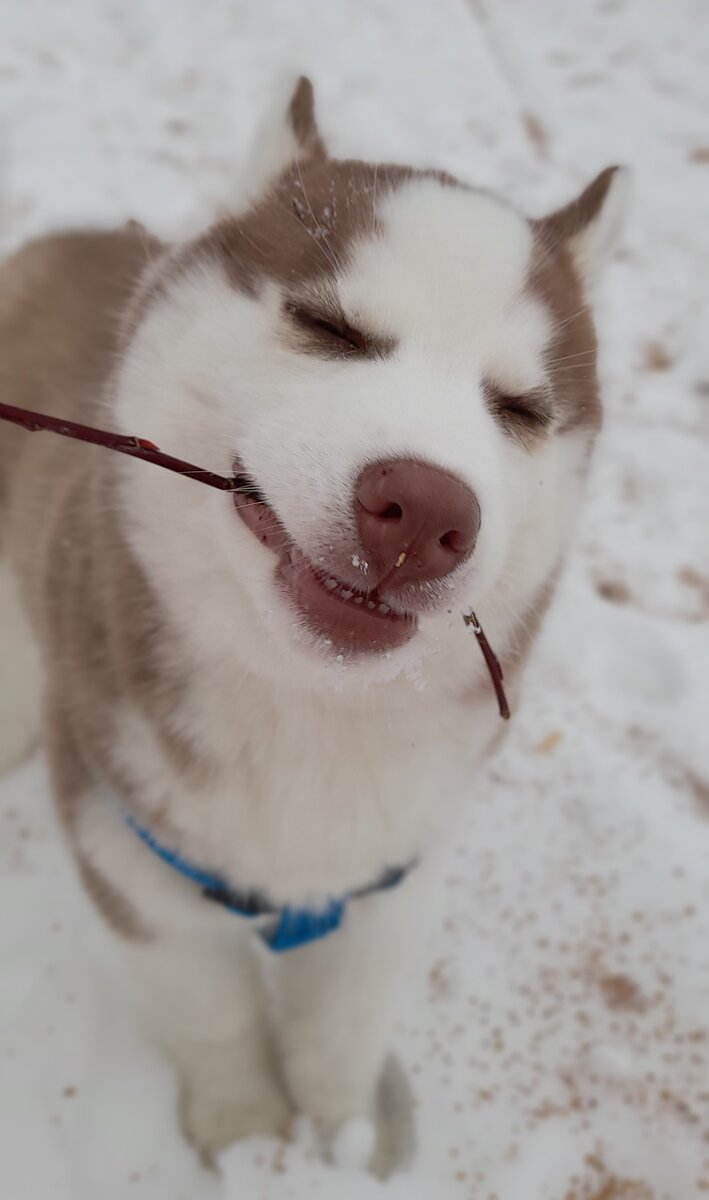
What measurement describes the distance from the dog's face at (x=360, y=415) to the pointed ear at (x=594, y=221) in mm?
126

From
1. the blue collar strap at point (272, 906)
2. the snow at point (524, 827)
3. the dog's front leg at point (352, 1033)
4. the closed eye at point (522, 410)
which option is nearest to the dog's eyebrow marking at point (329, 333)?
the closed eye at point (522, 410)

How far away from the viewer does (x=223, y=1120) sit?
5.45 feet

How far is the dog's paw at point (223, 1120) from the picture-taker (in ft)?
5.43

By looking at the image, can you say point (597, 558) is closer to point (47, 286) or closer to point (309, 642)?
point (47, 286)

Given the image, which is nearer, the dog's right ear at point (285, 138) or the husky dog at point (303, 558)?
the husky dog at point (303, 558)

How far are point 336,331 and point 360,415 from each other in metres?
0.18

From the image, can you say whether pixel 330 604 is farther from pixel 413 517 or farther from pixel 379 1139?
pixel 379 1139

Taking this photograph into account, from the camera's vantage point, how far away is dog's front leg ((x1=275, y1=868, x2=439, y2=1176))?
162 cm

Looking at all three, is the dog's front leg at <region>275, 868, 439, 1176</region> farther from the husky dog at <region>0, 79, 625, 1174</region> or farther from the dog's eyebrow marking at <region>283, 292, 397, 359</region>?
the dog's eyebrow marking at <region>283, 292, 397, 359</region>

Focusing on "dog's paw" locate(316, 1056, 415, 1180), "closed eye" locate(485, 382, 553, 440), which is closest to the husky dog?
"closed eye" locate(485, 382, 553, 440)

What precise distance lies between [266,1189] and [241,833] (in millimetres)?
900

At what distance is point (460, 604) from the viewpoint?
A: 2.97ft

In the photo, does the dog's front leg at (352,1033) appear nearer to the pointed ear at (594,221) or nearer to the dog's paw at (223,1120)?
the dog's paw at (223,1120)

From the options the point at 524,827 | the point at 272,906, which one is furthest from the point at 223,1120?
the point at 524,827
